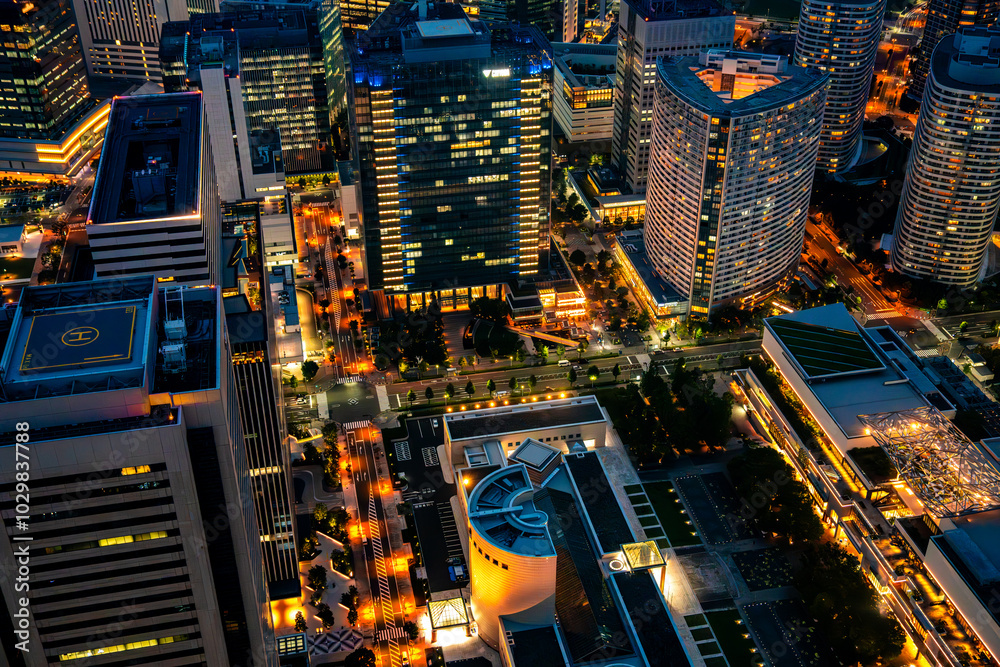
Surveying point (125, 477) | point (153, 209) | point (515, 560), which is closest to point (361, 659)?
point (515, 560)

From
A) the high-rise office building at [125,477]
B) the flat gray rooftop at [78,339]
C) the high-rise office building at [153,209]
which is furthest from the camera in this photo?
the high-rise office building at [153,209]

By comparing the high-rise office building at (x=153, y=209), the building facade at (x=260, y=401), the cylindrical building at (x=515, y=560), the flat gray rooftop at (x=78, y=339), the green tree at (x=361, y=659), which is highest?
the flat gray rooftop at (x=78, y=339)

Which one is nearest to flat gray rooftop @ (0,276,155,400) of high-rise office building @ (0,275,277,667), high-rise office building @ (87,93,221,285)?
high-rise office building @ (0,275,277,667)

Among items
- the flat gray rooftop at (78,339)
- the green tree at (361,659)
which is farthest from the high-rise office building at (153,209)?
the green tree at (361,659)

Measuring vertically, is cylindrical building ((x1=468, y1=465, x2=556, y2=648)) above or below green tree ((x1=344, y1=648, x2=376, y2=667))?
above

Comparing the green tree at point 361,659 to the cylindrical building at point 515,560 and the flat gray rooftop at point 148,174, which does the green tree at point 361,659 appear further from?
the flat gray rooftop at point 148,174

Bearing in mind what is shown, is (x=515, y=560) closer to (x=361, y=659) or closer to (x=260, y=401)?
(x=361, y=659)

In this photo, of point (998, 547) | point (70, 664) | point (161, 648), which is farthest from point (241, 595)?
point (998, 547)

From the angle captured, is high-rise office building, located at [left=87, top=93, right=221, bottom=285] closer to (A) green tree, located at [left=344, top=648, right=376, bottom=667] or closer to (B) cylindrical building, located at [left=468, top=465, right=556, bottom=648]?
(B) cylindrical building, located at [left=468, top=465, right=556, bottom=648]
